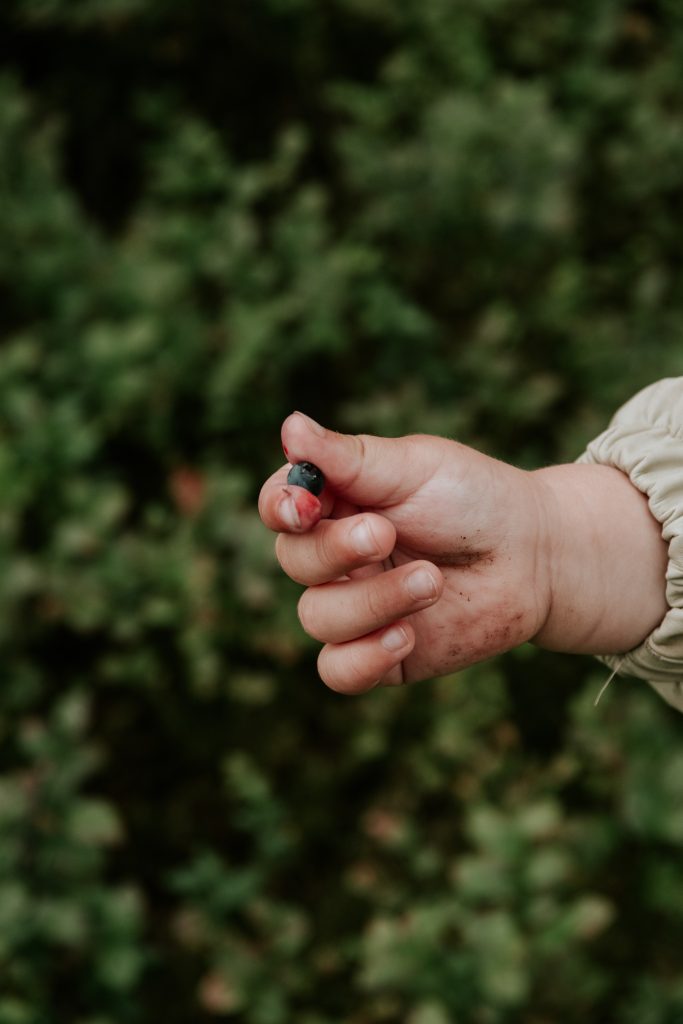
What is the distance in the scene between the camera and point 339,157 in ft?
10.5

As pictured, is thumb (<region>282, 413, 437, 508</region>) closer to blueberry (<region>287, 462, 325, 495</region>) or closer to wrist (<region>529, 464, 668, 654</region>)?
blueberry (<region>287, 462, 325, 495</region>)

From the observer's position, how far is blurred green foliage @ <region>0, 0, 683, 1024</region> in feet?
6.84

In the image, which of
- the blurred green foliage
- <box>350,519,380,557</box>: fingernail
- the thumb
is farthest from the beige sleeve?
the blurred green foliage

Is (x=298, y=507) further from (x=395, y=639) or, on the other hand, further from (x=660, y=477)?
(x=660, y=477)

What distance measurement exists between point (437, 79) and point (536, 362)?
1.07 m

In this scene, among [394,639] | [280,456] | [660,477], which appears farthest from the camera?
[280,456]

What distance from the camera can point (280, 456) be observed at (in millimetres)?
2602

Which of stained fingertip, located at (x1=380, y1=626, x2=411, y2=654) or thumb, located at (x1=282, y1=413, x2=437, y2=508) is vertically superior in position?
thumb, located at (x1=282, y1=413, x2=437, y2=508)

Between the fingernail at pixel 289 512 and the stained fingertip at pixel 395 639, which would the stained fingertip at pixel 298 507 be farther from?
the stained fingertip at pixel 395 639

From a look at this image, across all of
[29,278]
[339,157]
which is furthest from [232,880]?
[339,157]

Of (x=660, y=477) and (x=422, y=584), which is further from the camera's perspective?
(x=660, y=477)

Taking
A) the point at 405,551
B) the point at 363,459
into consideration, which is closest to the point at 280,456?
the point at 405,551

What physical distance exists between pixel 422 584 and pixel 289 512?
19 cm

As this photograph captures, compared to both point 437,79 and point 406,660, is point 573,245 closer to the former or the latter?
point 437,79
